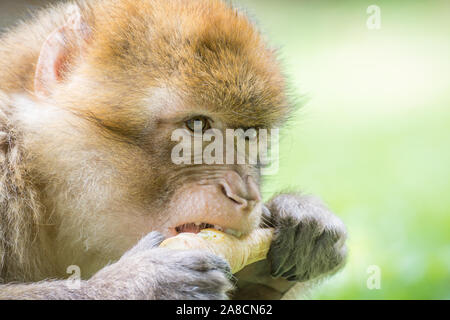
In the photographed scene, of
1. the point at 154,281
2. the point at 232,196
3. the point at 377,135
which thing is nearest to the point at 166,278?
the point at 154,281

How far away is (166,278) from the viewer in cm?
258

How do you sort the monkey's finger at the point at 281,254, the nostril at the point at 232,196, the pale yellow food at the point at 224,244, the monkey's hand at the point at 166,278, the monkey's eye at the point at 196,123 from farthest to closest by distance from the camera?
the monkey's finger at the point at 281,254, the monkey's eye at the point at 196,123, the nostril at the point at 232,196, the pale yellow food at the point at 224,244, the monkey's hand at the point at 166,278

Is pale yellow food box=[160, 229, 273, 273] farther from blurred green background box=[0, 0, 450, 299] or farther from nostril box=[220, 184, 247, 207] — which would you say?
blurred green background box=[0, 0, 450, 299]

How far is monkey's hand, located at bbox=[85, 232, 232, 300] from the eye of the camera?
258 cm

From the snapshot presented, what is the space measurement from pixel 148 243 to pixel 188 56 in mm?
891

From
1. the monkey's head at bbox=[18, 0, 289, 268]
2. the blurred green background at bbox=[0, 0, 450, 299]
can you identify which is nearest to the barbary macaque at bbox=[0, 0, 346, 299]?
the monkey's head at bbox=[18, 0, 289, 268]

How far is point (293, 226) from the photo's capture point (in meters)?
Result: 3.52

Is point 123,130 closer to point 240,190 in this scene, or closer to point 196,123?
point 196,123

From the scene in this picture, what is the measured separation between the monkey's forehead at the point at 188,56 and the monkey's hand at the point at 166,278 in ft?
2.40

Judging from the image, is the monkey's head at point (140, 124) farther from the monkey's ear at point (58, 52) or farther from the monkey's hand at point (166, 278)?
the monkey's hand at point (166, 278)

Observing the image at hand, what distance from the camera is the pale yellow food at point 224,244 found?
2.71 meters

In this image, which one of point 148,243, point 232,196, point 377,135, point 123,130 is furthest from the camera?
point 377,135

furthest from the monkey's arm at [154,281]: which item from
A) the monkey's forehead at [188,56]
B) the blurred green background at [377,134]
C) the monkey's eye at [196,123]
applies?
the blurred green background at [377,134]
